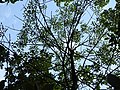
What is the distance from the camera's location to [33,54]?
1052cm

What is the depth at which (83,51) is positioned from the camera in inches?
472

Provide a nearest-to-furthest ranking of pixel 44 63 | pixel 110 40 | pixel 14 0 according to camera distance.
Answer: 1. pixel 110 40
2. pixel 14 0
3. pixel 44 63

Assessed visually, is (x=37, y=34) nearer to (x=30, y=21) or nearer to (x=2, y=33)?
(x=30, y=21)

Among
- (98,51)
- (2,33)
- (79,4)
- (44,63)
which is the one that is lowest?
(2,33)

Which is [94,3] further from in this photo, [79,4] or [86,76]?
[86,76]

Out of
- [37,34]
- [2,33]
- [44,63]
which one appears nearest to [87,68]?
[44,63]

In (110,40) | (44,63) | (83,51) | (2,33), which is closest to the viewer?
(110,40)

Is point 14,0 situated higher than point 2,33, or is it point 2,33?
point 2,33

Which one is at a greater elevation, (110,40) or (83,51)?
(83,51)

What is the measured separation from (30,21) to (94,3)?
121 inches

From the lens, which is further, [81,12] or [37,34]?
[37,34]

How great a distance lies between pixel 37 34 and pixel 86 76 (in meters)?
2.94

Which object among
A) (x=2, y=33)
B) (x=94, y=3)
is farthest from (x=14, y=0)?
(x=94, y=3)

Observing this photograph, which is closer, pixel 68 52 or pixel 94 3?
pixel 68 52
